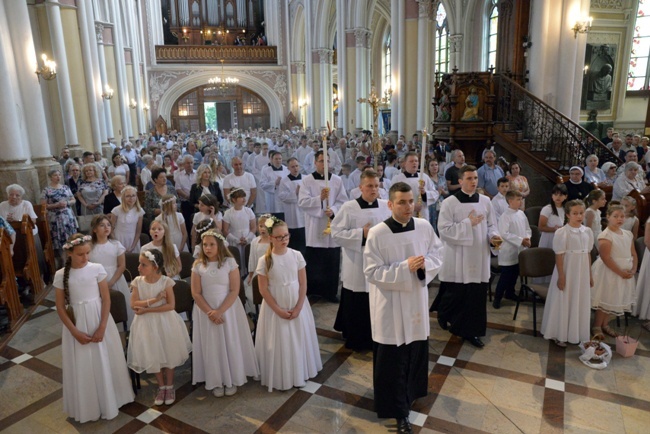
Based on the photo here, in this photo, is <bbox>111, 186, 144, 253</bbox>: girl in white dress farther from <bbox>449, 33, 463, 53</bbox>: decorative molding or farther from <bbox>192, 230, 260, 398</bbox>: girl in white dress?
<bbox>449, 33, 463, 53</bbox>: decorative molding

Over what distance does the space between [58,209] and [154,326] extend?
4.36 metres

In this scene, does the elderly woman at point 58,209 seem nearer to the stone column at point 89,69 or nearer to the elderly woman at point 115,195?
the elderly woman at point 115,195

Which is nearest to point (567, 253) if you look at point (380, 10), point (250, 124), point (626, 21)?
point (626, 21)

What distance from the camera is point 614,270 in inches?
198

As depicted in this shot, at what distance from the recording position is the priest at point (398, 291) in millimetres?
3516

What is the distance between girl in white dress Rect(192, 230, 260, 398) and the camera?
13.7ft

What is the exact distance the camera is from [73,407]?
3.96 meters

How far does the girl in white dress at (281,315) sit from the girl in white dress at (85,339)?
4.14 feet

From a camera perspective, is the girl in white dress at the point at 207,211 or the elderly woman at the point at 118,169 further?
the elderly woman at the point at 118,169

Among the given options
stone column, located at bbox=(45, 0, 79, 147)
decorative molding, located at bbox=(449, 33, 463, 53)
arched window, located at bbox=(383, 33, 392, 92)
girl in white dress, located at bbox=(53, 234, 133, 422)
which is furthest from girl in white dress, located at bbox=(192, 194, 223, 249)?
arched window, located at bbox=(383, 33, 392, 92)

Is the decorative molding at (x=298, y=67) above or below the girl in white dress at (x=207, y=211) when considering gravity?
above

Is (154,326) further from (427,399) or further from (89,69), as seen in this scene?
(89,69)

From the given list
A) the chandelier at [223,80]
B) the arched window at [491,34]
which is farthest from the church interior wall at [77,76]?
the chandelier at [223,80]

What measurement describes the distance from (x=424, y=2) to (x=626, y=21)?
7.58 meters
